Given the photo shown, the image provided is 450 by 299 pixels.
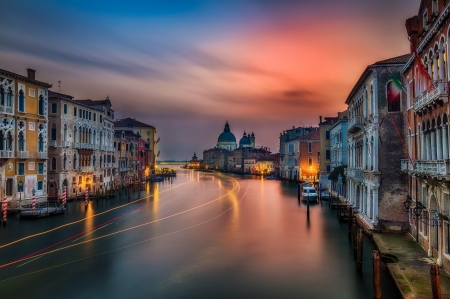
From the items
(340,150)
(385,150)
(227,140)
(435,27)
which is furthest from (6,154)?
(227,140)

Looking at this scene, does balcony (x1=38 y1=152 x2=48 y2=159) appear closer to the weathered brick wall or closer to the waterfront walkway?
the weathered brick wall

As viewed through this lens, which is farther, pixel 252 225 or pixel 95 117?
pixel 95 117

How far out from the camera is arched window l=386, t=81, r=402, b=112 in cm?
1939

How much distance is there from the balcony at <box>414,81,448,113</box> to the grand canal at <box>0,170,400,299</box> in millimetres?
6749

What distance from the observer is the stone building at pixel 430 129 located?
502 inches

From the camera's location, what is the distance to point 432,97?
13391 mm

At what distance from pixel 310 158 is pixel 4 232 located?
1948 inches

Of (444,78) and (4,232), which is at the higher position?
(444,78)

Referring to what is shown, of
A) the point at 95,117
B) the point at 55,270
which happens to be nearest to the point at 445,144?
the point at 55,270

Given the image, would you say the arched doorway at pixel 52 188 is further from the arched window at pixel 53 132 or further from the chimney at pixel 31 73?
the chimney at pixel 31 73

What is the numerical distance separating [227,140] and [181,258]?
546ft

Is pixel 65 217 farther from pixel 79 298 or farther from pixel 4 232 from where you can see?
pixel 79 298

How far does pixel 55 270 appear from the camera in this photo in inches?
579

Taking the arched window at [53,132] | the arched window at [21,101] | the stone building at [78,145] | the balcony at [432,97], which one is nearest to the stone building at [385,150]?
the balcony at [432,97]
